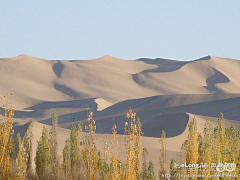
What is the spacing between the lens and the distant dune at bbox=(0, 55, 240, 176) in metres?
81.2

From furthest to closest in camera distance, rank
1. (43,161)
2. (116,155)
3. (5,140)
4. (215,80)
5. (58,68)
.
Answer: (58,68)
(215,80)
(43,161)
(5,140)
(116,155)

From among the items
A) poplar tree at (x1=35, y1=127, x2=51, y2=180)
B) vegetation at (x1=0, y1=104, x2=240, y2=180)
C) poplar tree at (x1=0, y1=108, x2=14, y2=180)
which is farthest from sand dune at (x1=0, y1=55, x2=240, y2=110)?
poplar tree at (x1=0, y1=108, x2=14, y2=180)

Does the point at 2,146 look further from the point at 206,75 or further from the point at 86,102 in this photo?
the point at 206,75

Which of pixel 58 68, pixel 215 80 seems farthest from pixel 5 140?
pixel 58 68

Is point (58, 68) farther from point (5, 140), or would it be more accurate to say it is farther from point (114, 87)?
point (5, 140)

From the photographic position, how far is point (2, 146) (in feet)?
41.5

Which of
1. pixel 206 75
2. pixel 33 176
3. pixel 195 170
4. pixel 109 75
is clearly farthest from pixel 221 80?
pixel 195 170

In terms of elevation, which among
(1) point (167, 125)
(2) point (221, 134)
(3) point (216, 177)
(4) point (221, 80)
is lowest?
(3) point (216, 177)

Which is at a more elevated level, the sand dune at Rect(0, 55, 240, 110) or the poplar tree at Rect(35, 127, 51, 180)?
the sand dune at Rect(0, 55, 240, 110)

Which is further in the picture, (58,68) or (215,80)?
(58,68)

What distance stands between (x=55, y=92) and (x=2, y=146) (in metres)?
98.7

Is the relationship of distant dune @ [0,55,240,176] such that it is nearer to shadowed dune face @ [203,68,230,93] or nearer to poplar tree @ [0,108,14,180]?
shadowed dune face @ [203,68,230,93]

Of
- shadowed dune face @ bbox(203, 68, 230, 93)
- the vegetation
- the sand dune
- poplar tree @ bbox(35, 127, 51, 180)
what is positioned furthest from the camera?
shadowed dune face @ bbox(203, 68, 230, 93)

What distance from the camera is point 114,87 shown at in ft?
375
